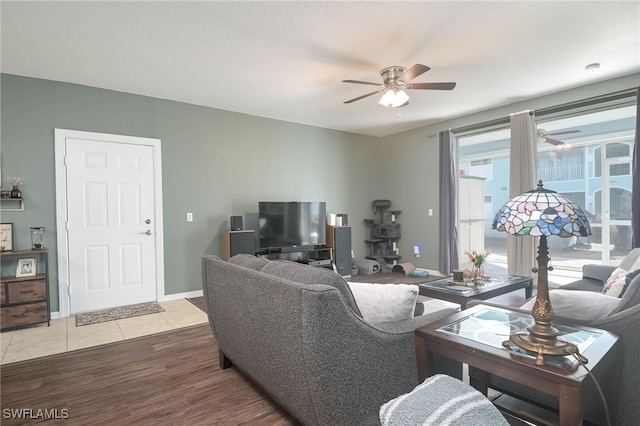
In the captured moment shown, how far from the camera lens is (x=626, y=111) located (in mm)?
4191

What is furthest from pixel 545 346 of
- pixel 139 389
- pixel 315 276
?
pixel 139 389

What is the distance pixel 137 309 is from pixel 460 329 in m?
3.80

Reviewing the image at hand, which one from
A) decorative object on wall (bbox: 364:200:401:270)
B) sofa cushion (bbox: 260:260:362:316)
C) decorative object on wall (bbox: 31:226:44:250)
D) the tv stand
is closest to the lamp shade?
sofa cushion (bbox: 260:260:362:316)

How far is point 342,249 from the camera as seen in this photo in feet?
18.3

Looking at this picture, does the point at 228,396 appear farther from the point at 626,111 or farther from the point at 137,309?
the point at 626,111

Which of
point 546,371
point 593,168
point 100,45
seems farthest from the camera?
point 593,168

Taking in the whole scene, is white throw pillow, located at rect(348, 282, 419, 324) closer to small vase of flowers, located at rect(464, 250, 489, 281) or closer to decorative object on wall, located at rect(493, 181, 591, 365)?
decorative object on wall, located at rect(493, 181, 591, 365)

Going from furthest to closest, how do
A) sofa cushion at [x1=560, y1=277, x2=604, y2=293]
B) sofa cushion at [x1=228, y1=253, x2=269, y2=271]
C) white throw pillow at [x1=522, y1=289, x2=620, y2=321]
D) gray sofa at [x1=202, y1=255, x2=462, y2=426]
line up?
sofa cushion at [x1=560, y1=277, x2=604, y2=293]
sofa cushion at [x1=228, y1=253, x2=269, y2=271]
white throw pillow at [x1=522, y1=289, x2=620, y2=321]
gray sofa at [x1=202, y1=255, x2=462, y2=426]

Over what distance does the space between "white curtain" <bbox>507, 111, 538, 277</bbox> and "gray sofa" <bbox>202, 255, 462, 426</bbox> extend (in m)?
3.26

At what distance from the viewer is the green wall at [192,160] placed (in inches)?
139

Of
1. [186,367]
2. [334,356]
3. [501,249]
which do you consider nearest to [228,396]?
[186,367]

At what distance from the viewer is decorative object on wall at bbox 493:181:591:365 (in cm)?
115

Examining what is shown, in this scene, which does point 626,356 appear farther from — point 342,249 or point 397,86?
point 342,249

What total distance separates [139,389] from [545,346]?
240cm
